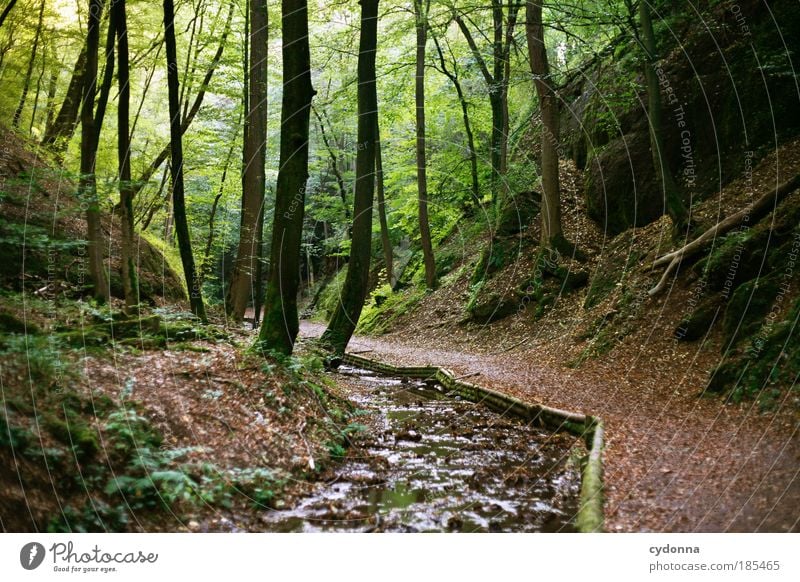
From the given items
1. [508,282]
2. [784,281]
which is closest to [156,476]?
[784,281]

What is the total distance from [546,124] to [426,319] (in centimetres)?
863

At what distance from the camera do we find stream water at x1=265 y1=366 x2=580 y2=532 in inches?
187

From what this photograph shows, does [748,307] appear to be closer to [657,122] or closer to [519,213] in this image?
[657,122]

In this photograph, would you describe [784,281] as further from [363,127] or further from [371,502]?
[363,127]

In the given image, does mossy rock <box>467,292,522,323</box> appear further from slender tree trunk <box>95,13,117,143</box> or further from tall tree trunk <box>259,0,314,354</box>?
slender tree trunk <box>95,13,117,143</box>

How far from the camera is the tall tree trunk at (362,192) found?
11.3 meters

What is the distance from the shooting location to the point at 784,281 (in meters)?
7.30

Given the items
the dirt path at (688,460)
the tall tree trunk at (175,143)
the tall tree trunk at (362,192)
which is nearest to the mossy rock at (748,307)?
the dirt path at (688,460)

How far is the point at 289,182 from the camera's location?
8.23 m

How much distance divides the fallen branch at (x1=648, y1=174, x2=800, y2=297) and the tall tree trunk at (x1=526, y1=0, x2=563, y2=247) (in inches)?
163

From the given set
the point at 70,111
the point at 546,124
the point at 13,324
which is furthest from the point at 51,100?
the point at 546,124

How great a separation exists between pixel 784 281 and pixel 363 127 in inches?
324

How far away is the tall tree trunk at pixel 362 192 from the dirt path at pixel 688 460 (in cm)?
476

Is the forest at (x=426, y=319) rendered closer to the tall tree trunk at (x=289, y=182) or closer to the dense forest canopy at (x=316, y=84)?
the tall tree trunk at (x=289, y=182)
